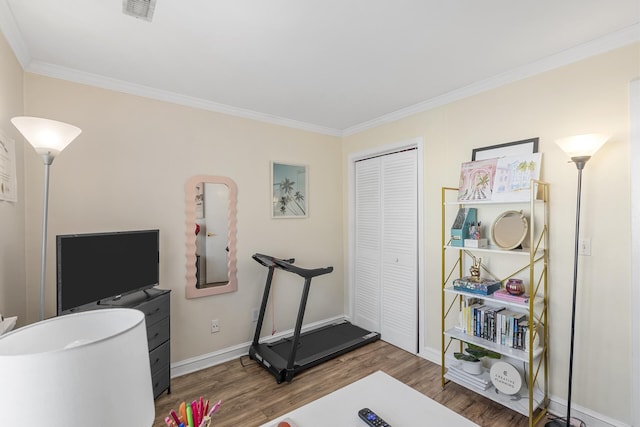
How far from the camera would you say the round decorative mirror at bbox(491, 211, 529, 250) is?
2.16 m

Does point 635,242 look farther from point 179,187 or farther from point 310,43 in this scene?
point 179,187

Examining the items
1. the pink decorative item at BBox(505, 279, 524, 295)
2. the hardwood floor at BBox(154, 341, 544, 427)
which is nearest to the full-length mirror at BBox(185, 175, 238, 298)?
the hardwood floor at BBox(154, 341, 544, 427)

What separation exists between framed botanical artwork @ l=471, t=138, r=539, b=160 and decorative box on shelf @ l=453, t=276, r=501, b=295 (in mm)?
990

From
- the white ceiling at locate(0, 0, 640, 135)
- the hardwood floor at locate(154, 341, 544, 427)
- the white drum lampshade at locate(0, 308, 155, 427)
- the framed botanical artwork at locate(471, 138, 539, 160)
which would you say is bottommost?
the hardwood floor at locate(154, 341, 544, 427)

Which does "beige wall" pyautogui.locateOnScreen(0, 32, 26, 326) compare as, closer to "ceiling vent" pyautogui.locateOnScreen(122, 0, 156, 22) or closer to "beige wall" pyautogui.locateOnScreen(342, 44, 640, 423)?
"ceiling vent" pyautogui.locateOnScreen(122, 0, 156, 22)

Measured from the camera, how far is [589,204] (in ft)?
6.48

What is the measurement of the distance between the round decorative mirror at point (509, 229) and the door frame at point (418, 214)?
2.45 feet

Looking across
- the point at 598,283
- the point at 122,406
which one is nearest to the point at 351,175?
the point at 598,283

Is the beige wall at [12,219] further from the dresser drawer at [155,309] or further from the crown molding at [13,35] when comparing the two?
the dresser drawer at [155,309]

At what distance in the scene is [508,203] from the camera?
7.44 feet

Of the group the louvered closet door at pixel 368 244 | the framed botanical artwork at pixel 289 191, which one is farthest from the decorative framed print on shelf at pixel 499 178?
the framed botanical artwork at pixel 289 191

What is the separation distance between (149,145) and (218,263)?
1.21 m

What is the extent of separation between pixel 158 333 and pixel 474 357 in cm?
243

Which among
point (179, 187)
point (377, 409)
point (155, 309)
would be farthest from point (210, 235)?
point (377, 409)
